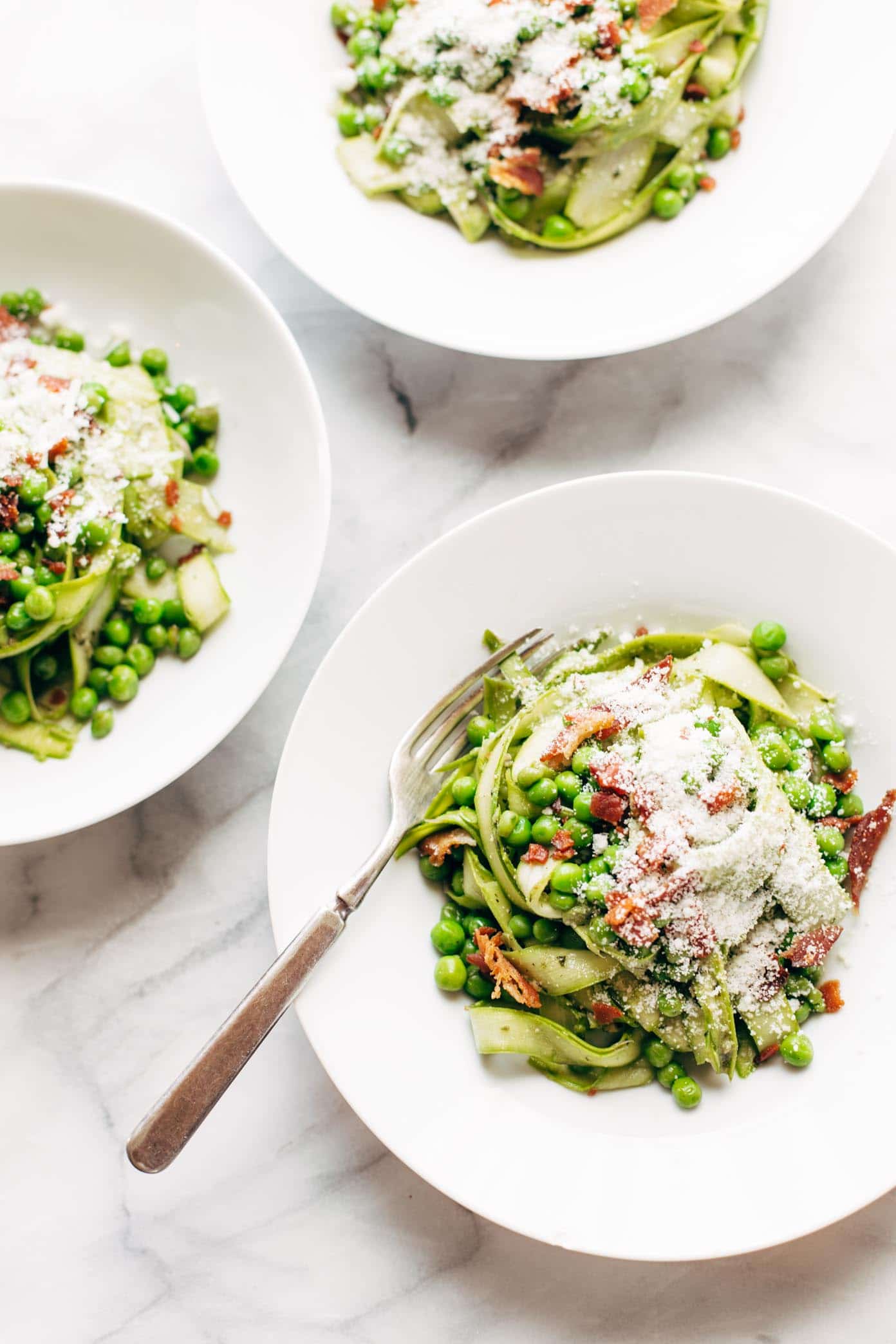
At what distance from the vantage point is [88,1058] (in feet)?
13.4

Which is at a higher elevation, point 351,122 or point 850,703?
point 351,122

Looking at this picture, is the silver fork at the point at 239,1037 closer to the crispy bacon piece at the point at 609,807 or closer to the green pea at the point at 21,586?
the crispy bacon piece at the point at 609,807

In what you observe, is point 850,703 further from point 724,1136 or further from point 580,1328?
point 580,1328

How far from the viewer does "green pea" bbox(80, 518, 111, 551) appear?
145 inches

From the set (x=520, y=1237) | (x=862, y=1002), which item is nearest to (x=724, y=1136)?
(x=862, y=1002)

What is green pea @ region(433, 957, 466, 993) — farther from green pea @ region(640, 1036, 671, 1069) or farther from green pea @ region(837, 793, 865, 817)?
green pea @ region(837, 793, 865, 817)

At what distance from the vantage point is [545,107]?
3.84 meters

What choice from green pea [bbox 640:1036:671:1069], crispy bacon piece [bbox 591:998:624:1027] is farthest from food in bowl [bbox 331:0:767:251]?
green pea [bbox 640:1036:671:1069]

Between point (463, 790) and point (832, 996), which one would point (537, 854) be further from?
point (832, 996)

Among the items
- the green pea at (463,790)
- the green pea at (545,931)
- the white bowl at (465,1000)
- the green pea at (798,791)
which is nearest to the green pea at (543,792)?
the green pea at (463,790)

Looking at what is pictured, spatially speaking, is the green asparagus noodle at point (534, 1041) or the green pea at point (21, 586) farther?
the green pea at point (21, 586)

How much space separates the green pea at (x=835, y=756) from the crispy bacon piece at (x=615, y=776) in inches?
29.2

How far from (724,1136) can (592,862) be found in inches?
39.9

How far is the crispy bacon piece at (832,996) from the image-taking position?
3.57 metres
